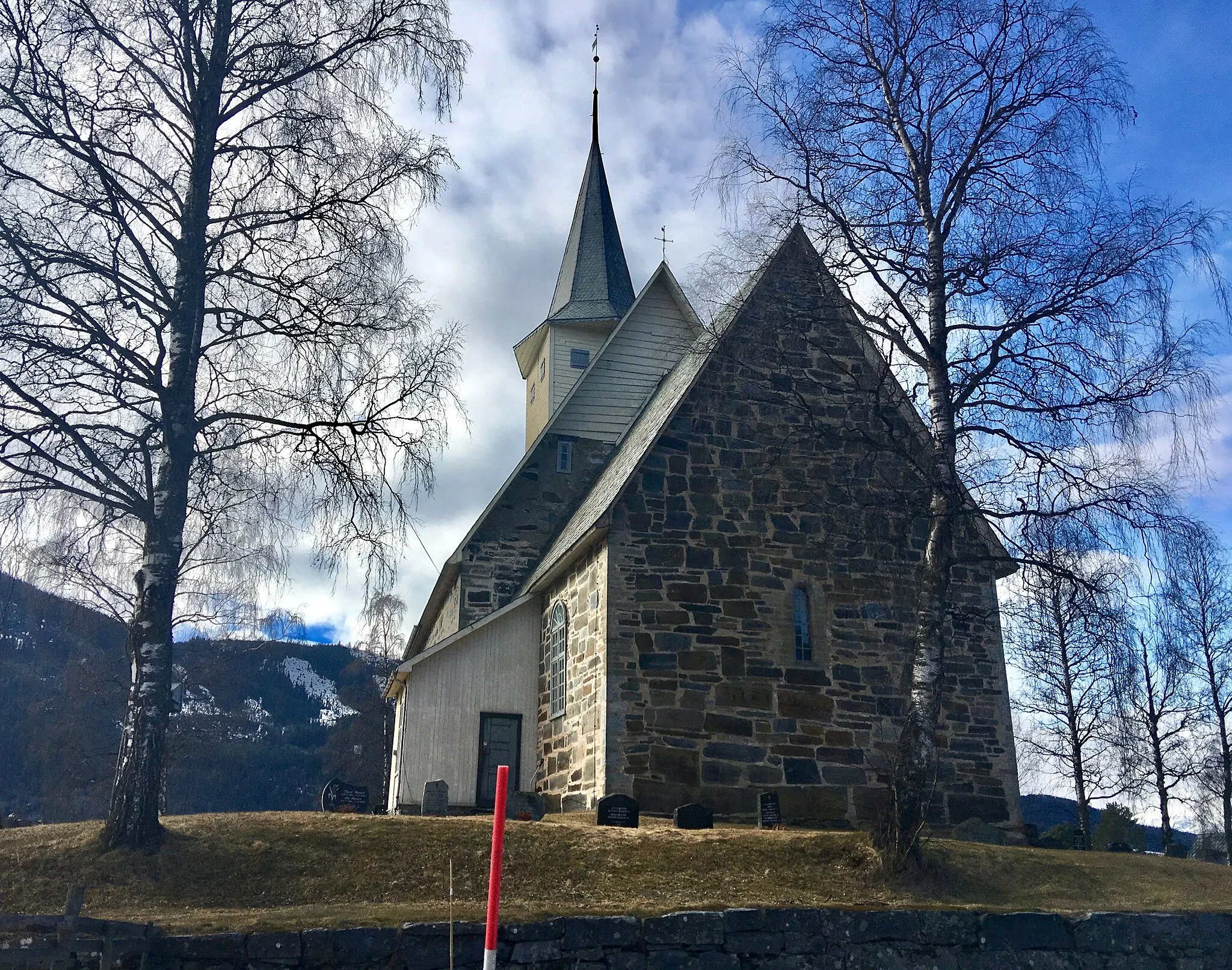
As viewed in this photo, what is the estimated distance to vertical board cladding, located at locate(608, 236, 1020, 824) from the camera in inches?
580

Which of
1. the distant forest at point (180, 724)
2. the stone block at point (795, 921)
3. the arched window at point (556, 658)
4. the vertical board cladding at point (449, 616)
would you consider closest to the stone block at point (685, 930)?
the stone block at point (795, 921)

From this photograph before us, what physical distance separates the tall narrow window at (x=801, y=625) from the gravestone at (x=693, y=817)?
12.2 ft

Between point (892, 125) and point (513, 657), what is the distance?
35.4ft

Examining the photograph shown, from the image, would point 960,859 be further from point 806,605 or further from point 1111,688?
point 806,605

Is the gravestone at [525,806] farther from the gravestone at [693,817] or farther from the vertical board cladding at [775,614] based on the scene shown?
the gravestone at [693,817]

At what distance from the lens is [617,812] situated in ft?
41.7

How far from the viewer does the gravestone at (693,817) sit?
12.5m

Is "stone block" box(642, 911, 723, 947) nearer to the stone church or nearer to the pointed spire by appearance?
the stone church

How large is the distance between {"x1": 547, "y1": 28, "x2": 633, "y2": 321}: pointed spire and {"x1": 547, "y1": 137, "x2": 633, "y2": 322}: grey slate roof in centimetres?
2

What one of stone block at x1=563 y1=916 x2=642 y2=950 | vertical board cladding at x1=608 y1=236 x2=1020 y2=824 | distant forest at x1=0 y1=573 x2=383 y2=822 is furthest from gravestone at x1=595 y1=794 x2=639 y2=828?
distant forest at x1=0 y1=573 x2=383 y2=822

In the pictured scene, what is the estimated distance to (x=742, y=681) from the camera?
15.2 metres

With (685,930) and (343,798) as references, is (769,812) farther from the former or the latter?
(343,798)

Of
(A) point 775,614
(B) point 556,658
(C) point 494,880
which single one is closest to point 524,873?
(C) point 494,880

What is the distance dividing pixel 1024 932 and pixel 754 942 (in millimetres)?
2532
